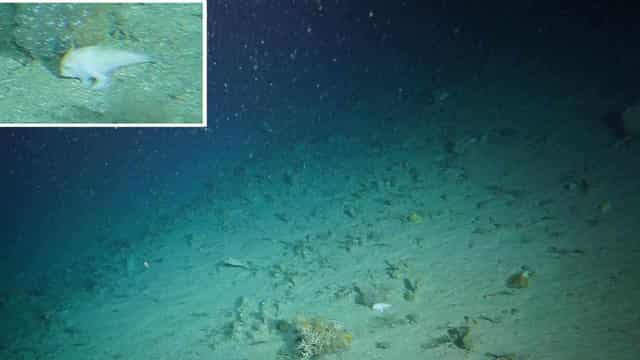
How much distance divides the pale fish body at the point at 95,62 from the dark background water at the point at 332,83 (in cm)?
676

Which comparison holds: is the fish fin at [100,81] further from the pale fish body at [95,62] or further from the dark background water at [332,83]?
the dark background water at [332,83]

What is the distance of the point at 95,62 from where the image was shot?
447 centimetres

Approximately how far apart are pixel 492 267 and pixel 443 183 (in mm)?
2397

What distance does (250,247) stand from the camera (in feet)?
25.2

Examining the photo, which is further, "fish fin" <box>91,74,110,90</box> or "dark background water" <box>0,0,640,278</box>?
"dark background water" <box>0,0,640,278</box>

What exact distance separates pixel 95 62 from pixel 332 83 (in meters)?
13.0

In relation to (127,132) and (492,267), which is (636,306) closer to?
(492,267)

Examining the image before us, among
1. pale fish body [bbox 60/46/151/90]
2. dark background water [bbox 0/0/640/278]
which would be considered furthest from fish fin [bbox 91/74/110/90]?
dark background water [bbox 0/0/640/278]

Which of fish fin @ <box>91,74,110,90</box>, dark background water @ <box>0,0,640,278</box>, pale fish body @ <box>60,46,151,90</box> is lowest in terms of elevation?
fish fin @ <box>91,74,110,90</box>

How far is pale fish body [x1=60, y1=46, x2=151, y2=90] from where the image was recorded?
4.47 meters

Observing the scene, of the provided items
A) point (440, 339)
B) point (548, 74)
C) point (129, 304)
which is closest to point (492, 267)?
point (440, 339)

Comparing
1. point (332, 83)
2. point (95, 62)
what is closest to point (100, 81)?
point (95, 62)

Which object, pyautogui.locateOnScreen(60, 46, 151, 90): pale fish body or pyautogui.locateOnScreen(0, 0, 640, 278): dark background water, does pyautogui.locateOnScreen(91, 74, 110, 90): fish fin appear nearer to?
pyautogui.locateOnScreen(60, 46, 151, 90): pale fish body

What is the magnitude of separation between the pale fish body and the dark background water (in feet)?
22.2
